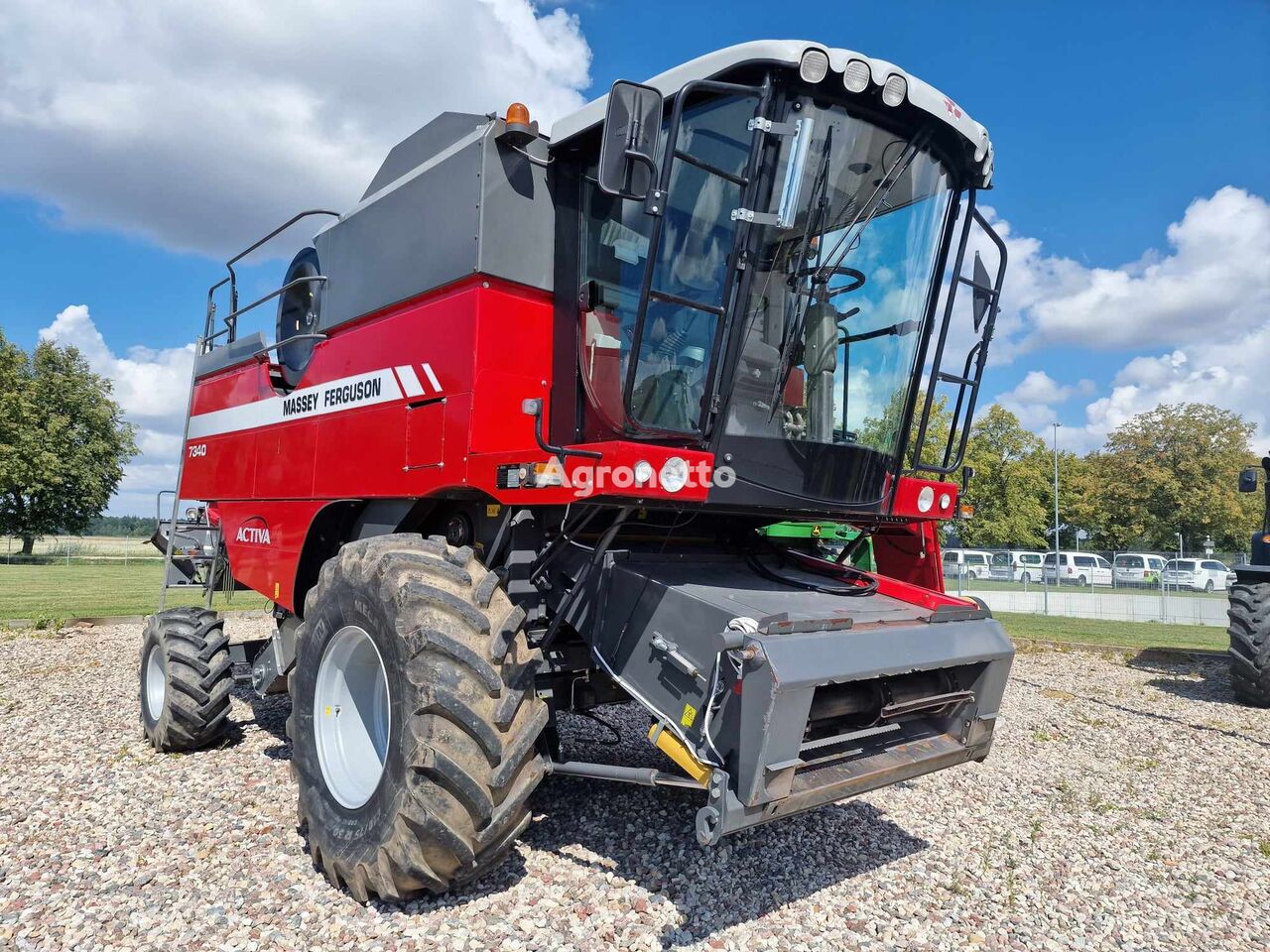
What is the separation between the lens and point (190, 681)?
5559mm

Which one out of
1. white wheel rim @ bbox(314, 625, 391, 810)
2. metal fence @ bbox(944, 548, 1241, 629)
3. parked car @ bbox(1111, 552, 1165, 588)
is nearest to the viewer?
white wheel rim @ bbox(314, 625, 391, 810)

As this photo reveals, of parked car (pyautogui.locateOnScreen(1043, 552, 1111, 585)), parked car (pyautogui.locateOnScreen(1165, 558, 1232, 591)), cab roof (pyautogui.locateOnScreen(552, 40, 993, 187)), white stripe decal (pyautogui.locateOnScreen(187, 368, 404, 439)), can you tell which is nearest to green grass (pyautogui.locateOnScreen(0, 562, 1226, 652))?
white stripe decal (pyautogui.locateOnScreen(187, 368, 404, 439))

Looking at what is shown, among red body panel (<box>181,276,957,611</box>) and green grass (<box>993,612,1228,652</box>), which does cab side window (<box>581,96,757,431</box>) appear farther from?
green grass (<box>993,612,1228,652</box>)

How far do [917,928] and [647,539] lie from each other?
207 centimetres

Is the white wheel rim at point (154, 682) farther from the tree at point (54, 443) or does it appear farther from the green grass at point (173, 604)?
the tree at point (54, 443)

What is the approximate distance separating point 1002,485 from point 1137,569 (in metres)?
8.52

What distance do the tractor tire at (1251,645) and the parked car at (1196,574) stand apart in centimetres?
2112

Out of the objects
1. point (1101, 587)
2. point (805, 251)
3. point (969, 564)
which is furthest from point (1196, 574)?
point (805, 251)

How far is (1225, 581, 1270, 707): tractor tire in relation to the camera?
8.52 meters

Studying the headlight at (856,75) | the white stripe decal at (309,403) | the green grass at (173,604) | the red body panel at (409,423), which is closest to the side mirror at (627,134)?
the headlight at (856,75)

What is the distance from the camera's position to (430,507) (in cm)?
453

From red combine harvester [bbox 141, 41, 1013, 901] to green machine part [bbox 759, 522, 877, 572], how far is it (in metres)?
0.29

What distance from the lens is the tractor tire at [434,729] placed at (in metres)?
3.18

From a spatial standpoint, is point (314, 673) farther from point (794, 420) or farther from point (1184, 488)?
point (1184, 488)
